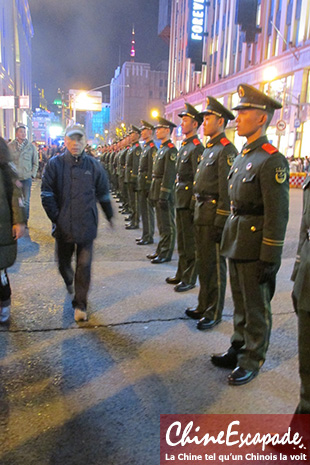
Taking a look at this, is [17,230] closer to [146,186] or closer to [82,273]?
[82,273]

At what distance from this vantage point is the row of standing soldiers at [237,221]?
2939 millimetres

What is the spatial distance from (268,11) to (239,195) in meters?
35.5

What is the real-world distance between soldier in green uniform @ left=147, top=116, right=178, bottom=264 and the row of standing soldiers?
3.46 feet

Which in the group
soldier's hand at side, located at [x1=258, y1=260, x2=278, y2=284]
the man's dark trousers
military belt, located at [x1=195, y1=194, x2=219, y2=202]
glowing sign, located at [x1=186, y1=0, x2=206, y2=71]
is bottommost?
the man's dark trousers

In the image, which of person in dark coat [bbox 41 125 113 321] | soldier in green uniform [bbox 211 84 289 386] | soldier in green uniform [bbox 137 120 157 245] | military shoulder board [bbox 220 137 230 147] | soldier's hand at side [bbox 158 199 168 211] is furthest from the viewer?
soldier in green uniform [bbox 137 120 157 245]

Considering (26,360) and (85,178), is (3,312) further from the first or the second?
(85,178)

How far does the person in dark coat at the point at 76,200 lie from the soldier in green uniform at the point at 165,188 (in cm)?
236

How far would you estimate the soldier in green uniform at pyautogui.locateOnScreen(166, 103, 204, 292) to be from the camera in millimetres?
5152

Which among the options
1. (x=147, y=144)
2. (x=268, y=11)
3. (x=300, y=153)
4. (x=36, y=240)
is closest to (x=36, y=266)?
(x=36, y=240)

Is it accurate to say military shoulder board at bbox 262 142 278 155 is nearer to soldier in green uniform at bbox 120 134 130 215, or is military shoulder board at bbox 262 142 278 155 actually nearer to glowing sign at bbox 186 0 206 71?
soldier in green uniform at bbox 120 134 130 215

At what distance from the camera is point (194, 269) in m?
5.34

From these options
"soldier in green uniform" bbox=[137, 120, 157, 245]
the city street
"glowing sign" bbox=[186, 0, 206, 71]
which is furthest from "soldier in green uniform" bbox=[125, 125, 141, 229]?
"glowing sign" bbox=[186, 0, 206, 71]

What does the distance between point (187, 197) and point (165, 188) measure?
1236mm

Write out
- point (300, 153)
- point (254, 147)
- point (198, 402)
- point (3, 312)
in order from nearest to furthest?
point (198, 402), point (254, 147), point (3, 312), point (300, 153)
